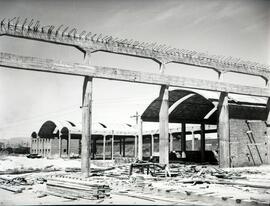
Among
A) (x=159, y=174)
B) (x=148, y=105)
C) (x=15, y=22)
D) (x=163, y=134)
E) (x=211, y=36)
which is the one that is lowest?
(x=159, y=174)

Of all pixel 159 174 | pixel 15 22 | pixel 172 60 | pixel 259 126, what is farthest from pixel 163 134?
pixel 15 22

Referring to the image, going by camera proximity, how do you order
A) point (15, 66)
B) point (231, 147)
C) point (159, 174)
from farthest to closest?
point (231, 147)
point (159, 174)
point (15, 66)

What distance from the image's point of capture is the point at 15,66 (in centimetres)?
1778

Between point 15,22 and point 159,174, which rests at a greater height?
point 15,22

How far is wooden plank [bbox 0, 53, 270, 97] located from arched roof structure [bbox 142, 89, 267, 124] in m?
1.43

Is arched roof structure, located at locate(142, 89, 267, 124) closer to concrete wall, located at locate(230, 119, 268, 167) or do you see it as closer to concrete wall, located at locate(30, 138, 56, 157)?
concrete wall, located at locate(230, 119, 268, 167)

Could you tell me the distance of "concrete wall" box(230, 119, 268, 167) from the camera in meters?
26.0

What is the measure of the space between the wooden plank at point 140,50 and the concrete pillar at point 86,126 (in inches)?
90.9

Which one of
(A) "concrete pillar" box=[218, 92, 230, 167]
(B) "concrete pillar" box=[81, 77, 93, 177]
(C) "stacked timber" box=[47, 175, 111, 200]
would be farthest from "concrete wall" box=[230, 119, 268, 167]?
(C) "stacked timber" box=[47, 175, 111, 200]

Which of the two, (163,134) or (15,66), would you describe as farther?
(163,134)

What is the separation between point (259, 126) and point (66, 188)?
65.0 ft

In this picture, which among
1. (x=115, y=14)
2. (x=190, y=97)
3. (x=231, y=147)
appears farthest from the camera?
(x=190, y=97)

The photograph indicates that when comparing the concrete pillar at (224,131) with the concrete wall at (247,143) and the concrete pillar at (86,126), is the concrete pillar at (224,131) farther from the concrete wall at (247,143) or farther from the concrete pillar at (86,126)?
the concrete pillar at (86,126)

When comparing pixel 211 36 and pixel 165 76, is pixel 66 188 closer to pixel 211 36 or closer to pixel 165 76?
pixel 211 36
